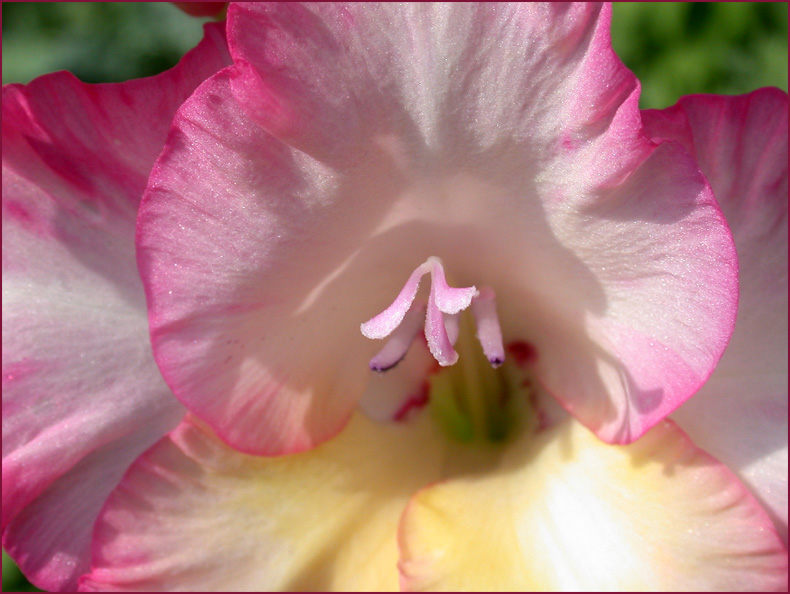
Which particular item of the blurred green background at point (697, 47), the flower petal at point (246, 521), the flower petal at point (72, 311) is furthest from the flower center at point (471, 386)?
Answer: the blurred green background at point (697, 47)

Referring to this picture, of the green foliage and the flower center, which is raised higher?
the flower center

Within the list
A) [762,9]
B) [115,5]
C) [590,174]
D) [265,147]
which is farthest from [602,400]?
[115,5]

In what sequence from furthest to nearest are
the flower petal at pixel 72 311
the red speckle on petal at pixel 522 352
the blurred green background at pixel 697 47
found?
the blurred green background at pixel 697 47 < the red speckle on petal at pixel 522 352 < the flower petal at pixel 72 311

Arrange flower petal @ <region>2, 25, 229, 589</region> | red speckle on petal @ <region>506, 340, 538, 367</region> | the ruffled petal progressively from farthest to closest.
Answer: red speckle on petal @ <region>506, 340, 538, 367</region>
flower petal @ <region>2, 25, 229, 589</region>
the ruffled petal

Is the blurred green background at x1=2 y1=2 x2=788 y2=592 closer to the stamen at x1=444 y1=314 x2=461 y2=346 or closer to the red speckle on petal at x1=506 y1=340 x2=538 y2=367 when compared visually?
the red speckle on petal at x1=506 y1=340 x2=538 y2=367

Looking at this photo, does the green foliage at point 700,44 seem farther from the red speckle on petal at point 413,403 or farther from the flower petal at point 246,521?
the flower petal at point 246,521

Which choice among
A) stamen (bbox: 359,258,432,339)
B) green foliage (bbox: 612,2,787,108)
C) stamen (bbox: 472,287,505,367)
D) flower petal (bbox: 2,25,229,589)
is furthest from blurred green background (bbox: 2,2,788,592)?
stamen (bbox: 359,258,432,339)

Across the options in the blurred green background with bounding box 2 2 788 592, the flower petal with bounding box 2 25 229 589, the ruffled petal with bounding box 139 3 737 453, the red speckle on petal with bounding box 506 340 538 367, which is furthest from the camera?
the blurred green background with bounding box 2 2 788 592
